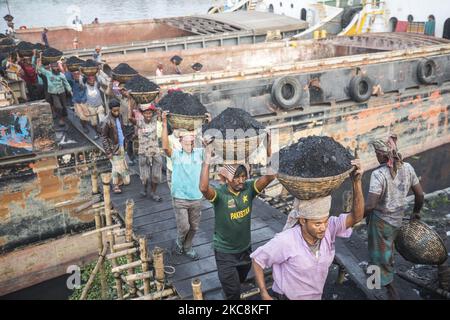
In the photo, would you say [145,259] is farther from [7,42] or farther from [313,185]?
[7,42]

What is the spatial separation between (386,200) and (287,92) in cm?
562

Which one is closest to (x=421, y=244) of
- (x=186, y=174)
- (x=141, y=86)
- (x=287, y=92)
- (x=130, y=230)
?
(x=186, y=174)

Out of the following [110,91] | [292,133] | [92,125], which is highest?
[110,91]

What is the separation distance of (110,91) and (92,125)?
3.53 feet

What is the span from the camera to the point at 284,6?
67.5ft

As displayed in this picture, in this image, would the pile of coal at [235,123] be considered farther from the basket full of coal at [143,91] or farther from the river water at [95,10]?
the river water at [95,10]

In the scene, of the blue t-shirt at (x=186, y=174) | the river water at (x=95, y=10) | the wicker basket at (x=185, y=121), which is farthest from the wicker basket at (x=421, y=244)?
the river water at (x=95, y=10)

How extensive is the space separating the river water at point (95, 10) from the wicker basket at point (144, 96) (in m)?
37.4

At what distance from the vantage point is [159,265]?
3.85 metres

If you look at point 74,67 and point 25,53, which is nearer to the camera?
point 74,67

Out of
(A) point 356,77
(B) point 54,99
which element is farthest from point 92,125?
(A) point 356,77

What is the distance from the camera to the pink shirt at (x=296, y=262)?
2906 mm
